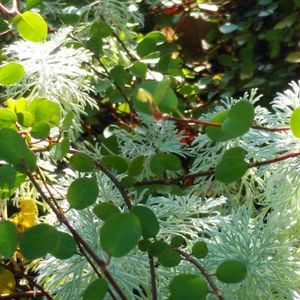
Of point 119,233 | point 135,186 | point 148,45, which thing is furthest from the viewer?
point 148,45

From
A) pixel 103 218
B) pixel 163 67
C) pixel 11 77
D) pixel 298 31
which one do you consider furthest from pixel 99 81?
pixel 298 31

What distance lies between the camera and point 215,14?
1806 mm

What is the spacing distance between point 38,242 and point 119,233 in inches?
3.3

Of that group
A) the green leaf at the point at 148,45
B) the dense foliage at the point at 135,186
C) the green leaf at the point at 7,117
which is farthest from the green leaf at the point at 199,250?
the green leaf at the point at 148,45

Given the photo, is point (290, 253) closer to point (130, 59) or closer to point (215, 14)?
point (130, 59)

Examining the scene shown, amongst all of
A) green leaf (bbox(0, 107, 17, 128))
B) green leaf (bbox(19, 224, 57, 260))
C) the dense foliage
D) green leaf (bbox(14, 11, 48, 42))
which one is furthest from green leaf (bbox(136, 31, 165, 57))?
green leaf (bbox(19, 224, 57, 260))

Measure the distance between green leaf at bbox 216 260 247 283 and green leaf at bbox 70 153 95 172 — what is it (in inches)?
6.9

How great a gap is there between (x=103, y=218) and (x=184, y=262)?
11cm

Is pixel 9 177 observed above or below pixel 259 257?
above

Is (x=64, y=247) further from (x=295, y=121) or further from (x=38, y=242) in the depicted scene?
(x=295, y=121)

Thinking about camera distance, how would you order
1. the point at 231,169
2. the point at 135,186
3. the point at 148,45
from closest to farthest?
the point at 231,169
the point at 135,186
the point at 148,45

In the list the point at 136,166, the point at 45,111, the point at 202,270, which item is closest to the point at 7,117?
the point at 45,111

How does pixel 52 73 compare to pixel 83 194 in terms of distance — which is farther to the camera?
pixel 52 73

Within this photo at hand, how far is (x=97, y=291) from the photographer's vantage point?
643 mm
